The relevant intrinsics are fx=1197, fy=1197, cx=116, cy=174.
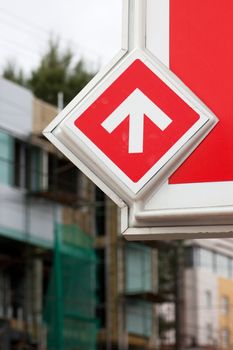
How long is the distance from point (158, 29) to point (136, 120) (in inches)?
7.6

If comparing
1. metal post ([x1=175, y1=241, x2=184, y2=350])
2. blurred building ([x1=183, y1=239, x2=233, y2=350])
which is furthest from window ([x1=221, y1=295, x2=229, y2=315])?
metal post ([x1=175, y1=241, x2=184, y2=350])

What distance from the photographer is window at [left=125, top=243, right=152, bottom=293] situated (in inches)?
1566

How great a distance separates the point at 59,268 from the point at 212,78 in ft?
107

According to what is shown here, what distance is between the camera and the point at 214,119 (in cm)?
204

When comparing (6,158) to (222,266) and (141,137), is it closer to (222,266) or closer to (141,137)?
(222,266)

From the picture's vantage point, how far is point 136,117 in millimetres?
2119

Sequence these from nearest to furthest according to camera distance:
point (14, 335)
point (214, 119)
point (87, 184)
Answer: point (214, 119) < point (14, 335) < point (87, 184)

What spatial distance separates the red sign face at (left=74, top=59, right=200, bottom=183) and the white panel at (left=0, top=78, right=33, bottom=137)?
103 feet

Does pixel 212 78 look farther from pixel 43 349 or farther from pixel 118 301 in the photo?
pixel 118 301

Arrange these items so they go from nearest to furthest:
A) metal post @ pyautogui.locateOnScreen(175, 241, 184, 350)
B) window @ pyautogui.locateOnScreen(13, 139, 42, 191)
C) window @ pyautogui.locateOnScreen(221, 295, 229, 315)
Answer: window @ pyautogui.locateOnScreen(13, 139, 42, 191), metal post @ pyautogui.locateOnScreen(175, 241, 184, 350), window @ pyautogui.locateOnScreen(221, 295, 229, 315)

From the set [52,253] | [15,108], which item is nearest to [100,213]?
[52,253]

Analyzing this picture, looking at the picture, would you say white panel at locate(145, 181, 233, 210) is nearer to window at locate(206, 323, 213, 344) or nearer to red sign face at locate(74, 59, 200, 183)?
red sign face at locate(74, 59, 200, 183)

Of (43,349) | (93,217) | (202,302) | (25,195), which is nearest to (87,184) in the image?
(93,217)

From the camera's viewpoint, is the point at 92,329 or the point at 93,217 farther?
the point at 93,217
